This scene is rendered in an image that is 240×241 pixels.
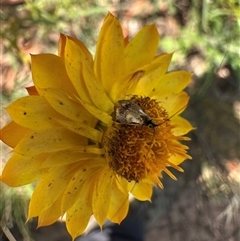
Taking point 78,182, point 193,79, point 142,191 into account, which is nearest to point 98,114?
point 78,182

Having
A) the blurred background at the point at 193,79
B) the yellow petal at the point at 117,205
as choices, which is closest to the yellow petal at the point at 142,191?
the yellow petal at the point at 117,205

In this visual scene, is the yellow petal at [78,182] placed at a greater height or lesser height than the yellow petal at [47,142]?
lesser

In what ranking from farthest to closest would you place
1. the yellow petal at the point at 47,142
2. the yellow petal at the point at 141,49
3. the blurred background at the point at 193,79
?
1. the blurred background at the point at 193,79
2. the yellow petal at the point at 141,49
3. the yellow petal at the point at 47,142

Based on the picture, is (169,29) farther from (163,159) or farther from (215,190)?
(163,159)

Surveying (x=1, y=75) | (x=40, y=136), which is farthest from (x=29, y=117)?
(x=1, y=75)

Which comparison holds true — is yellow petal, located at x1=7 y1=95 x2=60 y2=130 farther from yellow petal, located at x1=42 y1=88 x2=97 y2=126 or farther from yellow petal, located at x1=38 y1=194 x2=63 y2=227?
yellow petal, located at x1=38 y1=194 x2=63 y2=227

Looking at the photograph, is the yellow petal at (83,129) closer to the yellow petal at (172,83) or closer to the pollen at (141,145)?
the pollen at (141,145)

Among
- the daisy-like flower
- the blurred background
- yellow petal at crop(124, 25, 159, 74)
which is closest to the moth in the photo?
the daisy-like flower

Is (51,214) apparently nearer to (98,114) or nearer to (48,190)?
(48,190)
